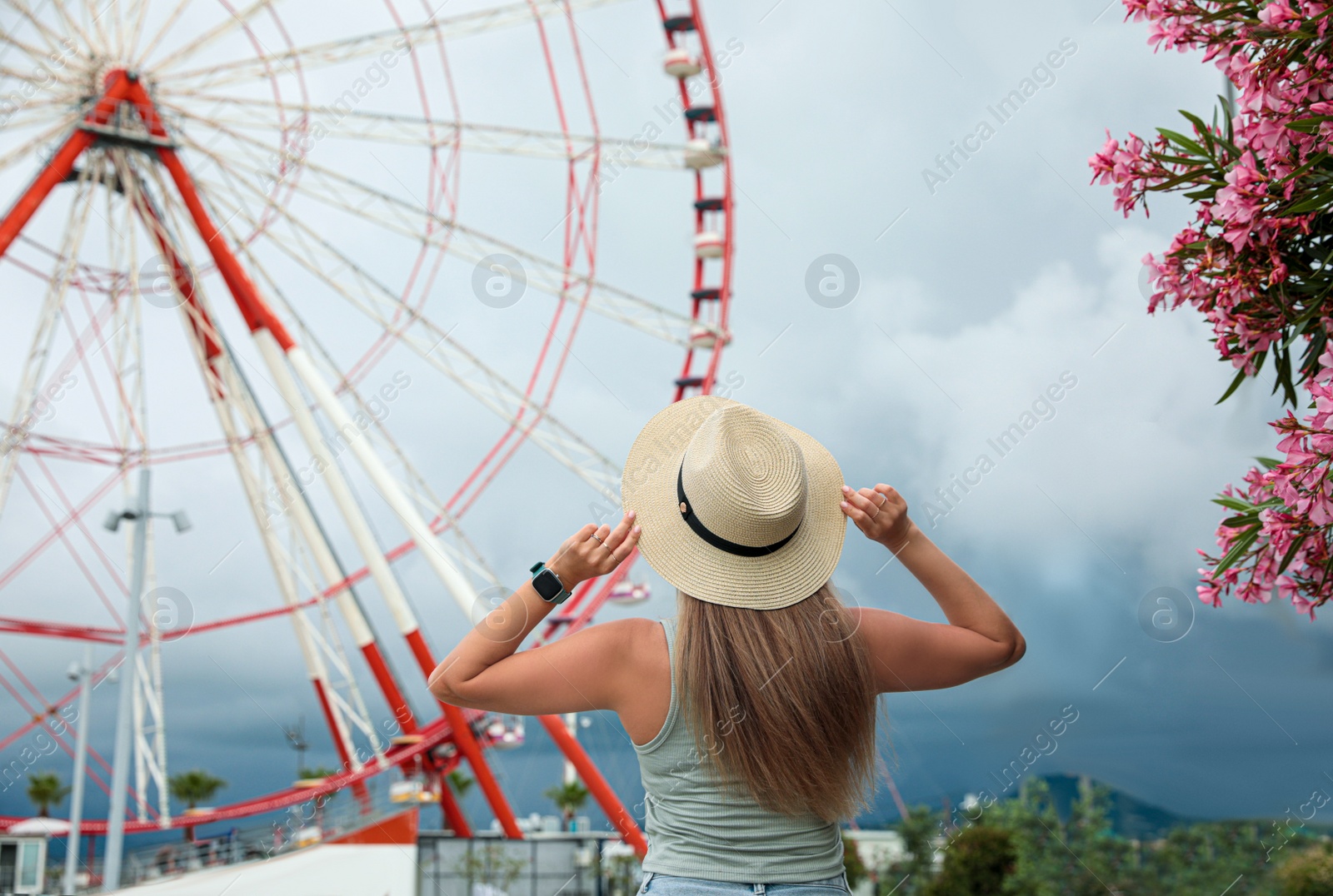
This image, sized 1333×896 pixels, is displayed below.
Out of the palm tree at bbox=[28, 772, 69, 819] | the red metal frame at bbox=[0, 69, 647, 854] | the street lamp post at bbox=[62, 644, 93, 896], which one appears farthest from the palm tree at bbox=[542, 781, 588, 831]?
the red metal frame at bbox=[0, 69, 647, 854]

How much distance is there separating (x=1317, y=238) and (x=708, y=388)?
34.8 ft

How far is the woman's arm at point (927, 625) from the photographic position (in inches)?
76.1

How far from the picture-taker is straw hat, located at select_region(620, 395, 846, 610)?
189cm

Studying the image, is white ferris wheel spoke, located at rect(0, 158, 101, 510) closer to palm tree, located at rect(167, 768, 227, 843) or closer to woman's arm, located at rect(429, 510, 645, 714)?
woman's arm, located at rect(429, 510, 645, 714)

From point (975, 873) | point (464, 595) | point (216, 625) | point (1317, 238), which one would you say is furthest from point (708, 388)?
point (1317, 238)

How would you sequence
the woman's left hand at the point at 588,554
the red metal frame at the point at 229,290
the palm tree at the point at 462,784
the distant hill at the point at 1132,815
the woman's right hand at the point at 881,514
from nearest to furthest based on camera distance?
the woman's left hand at the point at 588,554, the woman's right hand at the point at 881,514, the red metal frame at the point at 229,290, the distant hill at the point at 1132,815, the palm tree at the point at 462,784

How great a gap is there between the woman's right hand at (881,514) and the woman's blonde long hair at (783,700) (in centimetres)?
19

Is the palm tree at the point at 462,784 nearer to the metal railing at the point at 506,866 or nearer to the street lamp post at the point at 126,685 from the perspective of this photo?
the metal railing at the point at 506,866

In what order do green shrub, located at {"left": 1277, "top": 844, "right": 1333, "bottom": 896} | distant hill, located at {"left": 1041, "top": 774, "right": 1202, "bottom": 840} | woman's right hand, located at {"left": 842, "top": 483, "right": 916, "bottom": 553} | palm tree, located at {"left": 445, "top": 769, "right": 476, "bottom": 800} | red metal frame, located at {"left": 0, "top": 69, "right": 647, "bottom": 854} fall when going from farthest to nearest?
palm tree, located at {"left": 445, "top": 769, "right": 476, "bottom": 800}
distant hill, located at {"left": 1041, "top": 774, "right": 1202, "bottom": 840}
red metal frame, located at {"left": 0, "top": 69, "right": 647, "bottom": 854}
green shrub, located at {"left": 1277, "top": 844, "right": 1333, "bottom": 896}
woman's right hand, located at {"left": 842, "top": 483, "right": 916, "bottom": 553}

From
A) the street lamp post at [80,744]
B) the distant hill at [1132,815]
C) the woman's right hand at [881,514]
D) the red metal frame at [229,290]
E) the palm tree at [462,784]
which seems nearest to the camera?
the woman's right hand at [881,514]

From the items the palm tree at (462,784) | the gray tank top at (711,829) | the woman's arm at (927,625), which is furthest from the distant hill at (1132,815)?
the palm tree at (462,784)

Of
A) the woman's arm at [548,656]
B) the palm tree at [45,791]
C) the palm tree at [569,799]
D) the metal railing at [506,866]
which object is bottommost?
the woman's arm at [548,656]

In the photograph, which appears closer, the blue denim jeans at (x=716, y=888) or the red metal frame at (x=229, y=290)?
the blue denim jeans at (x=716, y=888)

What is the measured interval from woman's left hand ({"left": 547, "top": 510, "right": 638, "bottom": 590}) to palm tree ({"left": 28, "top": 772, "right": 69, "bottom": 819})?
141ft
